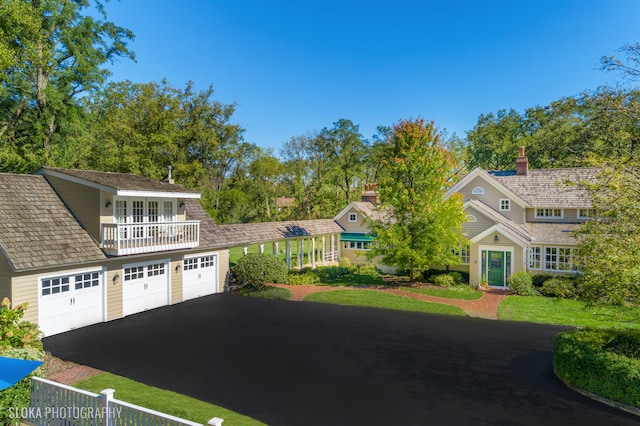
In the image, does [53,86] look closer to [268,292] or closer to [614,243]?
[268,292]

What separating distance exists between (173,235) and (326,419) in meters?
12.6

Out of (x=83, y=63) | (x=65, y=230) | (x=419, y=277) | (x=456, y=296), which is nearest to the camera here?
(x=65, y=230)

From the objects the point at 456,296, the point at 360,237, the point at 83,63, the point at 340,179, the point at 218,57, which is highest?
the point at 218,57

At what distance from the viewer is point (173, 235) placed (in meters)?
18.1

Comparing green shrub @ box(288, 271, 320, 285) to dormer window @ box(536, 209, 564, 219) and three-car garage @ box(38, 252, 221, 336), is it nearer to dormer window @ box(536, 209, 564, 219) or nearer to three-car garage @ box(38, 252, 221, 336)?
three-car garage @ box(38, 252, 221, 336)

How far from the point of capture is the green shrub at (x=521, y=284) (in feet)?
67.8

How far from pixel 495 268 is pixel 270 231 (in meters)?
14.4

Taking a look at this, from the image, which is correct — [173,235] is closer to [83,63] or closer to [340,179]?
[83,63]

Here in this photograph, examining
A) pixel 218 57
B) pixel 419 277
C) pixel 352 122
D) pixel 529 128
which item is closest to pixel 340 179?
pixel 352 122

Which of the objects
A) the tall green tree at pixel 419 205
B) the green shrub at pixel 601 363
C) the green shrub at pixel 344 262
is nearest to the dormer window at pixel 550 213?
the tall green tree at pixel 419 205

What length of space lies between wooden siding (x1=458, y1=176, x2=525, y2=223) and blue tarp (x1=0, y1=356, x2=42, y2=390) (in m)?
26.6

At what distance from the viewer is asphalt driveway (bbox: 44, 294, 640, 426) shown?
338 inches

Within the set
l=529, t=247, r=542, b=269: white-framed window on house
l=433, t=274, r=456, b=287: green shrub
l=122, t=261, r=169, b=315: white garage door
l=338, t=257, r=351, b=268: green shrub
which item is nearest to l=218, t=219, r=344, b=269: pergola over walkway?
l=338, t=257, r=351, b=268: green shrub

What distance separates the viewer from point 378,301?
1938 centimetres
